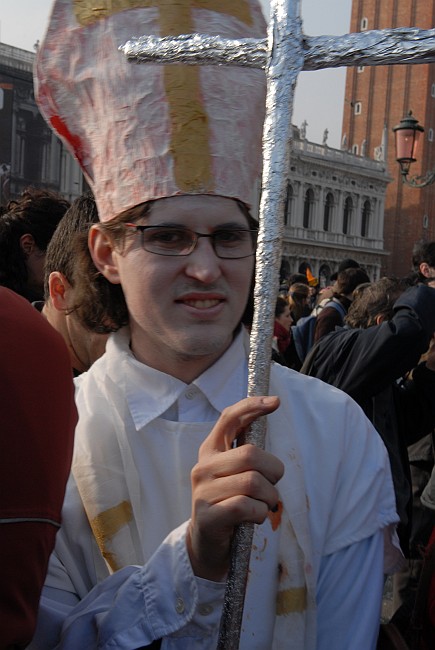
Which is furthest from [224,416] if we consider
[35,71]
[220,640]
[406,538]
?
[406,538]

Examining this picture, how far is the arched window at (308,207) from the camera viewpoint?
120 feet

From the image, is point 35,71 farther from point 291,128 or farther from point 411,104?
point 411,104

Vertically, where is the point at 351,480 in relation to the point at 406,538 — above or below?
above

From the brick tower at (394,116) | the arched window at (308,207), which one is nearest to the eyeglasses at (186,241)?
the arched window at (308,207)

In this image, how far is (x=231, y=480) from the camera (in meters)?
0.89

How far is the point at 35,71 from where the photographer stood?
1313 millimetres

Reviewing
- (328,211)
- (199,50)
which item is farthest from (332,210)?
(199,50)

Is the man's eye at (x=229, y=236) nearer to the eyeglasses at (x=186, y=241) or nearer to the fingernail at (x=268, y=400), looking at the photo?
the eyeglasses at (x=186, y=241)

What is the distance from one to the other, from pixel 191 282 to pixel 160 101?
0.28 m

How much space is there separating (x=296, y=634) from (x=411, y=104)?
41.7 m

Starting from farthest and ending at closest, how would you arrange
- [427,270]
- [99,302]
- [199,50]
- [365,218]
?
[365,218] < [427,270] < [99,302] < [199,50]

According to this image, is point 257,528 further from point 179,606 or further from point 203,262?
point 203,262

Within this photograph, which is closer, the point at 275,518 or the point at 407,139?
the point at 275,518

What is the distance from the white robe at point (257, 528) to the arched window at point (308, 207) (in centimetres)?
3600
